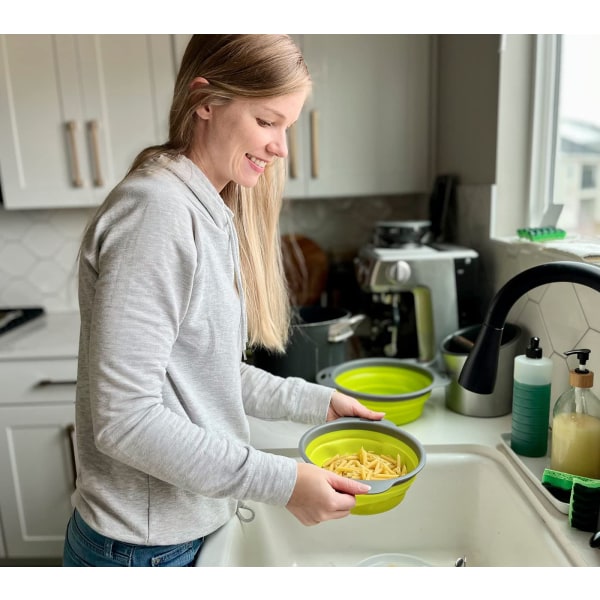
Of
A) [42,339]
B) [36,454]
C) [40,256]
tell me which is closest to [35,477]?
[36,454]

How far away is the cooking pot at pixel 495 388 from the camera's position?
1108 mm

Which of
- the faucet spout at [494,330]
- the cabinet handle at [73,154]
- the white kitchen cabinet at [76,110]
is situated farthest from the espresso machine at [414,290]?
the cabinet handle at [73,154]

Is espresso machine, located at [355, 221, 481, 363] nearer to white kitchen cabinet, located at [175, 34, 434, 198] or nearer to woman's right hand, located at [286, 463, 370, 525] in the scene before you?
white kitchen cabinet, located at [175, 34, 434, 198]

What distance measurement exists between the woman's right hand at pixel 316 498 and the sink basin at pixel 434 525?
234mm

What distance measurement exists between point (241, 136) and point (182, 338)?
10.6 inches

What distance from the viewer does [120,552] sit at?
28.5 inches

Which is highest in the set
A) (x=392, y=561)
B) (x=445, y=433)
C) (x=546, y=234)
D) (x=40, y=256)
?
(x=546, y=234)

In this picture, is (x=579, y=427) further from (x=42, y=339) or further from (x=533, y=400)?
(x=42, y=339)

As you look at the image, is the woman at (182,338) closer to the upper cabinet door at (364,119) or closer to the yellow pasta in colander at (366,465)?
the yellow pasta in colander at (366,465)

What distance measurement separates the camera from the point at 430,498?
39.8 inches

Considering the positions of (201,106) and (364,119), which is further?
(364,119)
